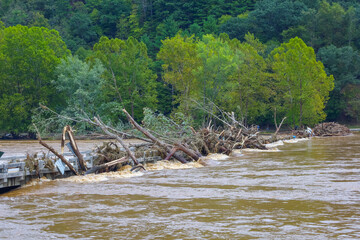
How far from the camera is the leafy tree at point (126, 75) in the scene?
63.3 m

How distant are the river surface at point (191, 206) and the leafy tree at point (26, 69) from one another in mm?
42173

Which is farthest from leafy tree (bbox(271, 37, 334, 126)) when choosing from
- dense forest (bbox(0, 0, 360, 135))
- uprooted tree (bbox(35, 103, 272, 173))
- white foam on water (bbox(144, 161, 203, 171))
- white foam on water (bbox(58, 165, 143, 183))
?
white foam on water (bbox(58, 165, 143, 183))

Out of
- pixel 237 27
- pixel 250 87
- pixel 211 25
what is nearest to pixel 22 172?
pixel 250 87

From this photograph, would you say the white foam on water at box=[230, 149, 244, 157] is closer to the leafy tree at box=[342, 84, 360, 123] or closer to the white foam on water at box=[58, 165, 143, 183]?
the white foam on water at box=[58, 165, 143, 183]

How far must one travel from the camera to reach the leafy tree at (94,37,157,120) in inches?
2494

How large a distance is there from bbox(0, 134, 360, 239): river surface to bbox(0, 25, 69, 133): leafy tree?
4217cm

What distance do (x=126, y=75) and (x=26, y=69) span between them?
1260 cm

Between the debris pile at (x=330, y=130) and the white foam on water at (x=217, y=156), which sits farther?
the debris pile at (x=330, y=130)

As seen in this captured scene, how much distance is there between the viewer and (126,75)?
210 ft

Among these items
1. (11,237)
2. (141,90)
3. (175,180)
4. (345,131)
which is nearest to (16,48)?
(141,90)

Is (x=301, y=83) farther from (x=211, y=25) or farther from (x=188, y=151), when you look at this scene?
(x=188, y=151)

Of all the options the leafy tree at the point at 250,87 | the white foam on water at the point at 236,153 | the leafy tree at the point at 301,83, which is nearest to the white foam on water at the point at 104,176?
the white foam on water at the point at 236,153

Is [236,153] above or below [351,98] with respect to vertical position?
below

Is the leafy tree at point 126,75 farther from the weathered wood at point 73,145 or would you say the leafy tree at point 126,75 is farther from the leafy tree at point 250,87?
the weathered wood at point 73,145
